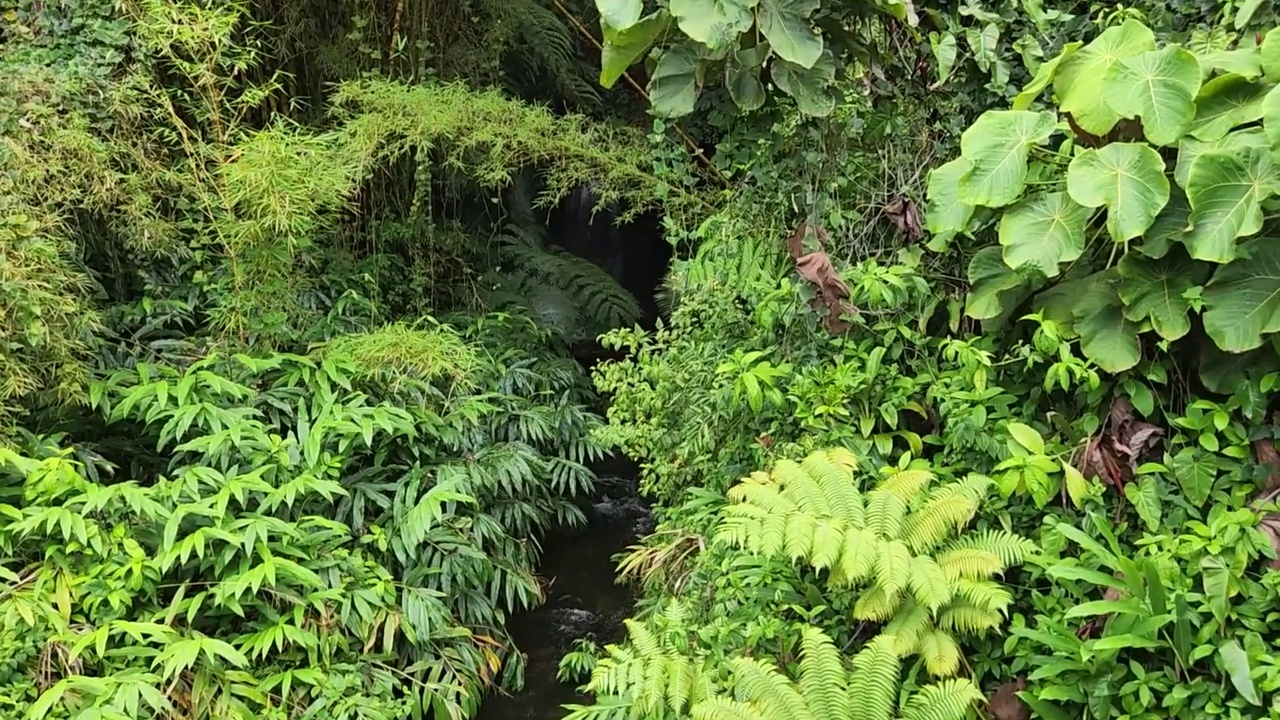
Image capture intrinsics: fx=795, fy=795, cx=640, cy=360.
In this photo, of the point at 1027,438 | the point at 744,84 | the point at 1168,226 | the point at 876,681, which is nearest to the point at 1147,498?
the point at 1027,438

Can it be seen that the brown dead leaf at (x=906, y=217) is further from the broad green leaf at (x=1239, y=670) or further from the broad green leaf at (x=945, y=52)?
the broad green leaf at (x=1239, y=670)

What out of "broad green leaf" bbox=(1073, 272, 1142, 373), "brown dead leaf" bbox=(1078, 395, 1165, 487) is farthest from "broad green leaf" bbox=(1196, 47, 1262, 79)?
"brown dead leaf" bbox=(1078, 395, 1165, 487)

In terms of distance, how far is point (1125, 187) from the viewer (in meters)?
1.92

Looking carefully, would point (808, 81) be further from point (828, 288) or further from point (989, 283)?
point (989, 283)

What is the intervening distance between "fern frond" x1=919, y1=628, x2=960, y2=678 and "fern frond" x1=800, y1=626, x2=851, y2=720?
0.20m

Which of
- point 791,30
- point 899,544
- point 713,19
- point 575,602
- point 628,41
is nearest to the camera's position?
point 899,544

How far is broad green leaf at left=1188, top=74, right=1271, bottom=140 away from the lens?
191 centimetres

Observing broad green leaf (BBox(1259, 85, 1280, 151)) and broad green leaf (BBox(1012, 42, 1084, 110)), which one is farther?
broad green leaf (BBox(1012, 42, 1084, 110))

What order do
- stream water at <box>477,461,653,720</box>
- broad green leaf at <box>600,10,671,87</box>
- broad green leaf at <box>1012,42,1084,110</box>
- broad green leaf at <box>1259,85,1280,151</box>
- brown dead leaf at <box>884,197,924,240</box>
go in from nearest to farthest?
broad green leaf at <box>1259,85,1280,151</box>, broad green leaf at <box>1012,42,1084,110</box>, broad green leaf at <box>600,10,671,87</box>, brown dead leaf at <box>884,197,924,240</box>, stream water at <box>477,461,653,720</box>

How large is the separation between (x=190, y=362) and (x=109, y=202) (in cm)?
72

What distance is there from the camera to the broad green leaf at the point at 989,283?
2203 mm

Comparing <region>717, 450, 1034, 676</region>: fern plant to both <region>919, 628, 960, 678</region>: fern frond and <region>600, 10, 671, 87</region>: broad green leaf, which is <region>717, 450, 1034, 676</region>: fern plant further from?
<region>600, 10, 671, 87</region>: broad green leaf

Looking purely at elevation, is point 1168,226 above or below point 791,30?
below

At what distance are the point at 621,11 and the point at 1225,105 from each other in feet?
5.11
